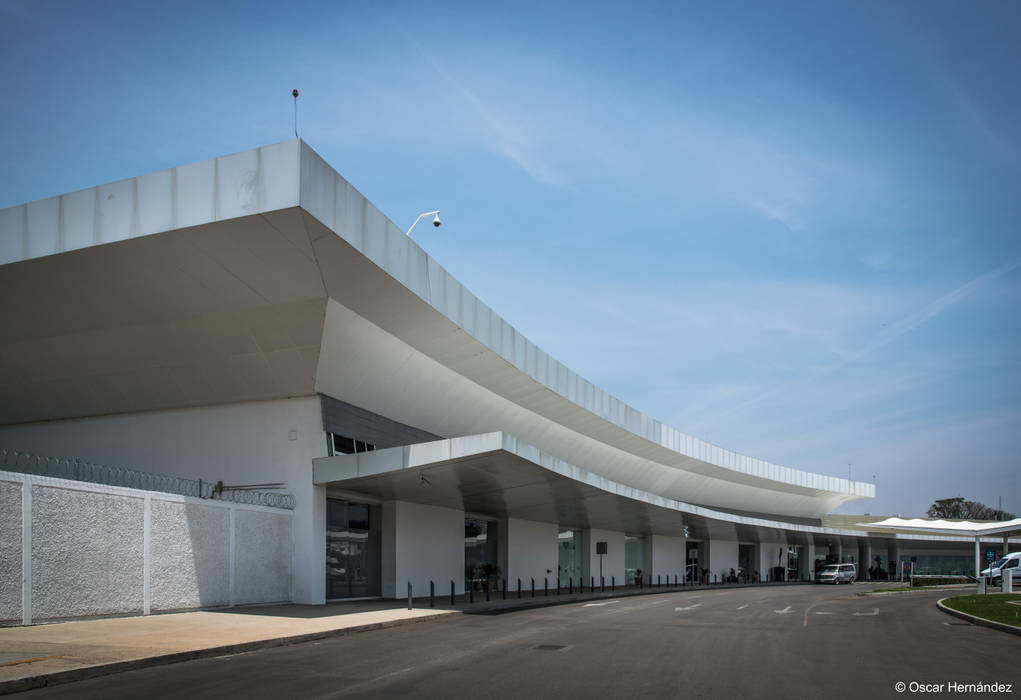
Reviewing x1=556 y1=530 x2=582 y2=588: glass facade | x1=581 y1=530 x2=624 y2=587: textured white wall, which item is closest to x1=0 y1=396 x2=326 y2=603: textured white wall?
x1=556 y1=530 x2=582 y2=588: glass facade

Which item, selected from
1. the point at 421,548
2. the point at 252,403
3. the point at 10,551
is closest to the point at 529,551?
the point at 421,548

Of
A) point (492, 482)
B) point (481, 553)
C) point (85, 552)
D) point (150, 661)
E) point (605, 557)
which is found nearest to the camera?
point (150, 661)

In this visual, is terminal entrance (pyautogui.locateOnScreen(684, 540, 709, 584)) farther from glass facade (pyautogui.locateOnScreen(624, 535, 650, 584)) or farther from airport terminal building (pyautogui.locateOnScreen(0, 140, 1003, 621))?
airport terminal building (pyautogui.locateOnScreen(0, 140, 1003, 621))

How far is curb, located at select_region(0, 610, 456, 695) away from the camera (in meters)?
9.72

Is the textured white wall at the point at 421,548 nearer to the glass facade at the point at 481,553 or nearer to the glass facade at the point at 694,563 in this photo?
the glass facade at the point at 481,553

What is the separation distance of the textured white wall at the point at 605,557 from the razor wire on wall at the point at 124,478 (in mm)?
25190

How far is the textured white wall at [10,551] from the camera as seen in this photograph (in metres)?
14.8

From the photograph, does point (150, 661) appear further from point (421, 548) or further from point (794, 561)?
point (794, 561)

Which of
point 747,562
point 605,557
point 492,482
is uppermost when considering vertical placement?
point 492,482

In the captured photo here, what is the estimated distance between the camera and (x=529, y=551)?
40.0m

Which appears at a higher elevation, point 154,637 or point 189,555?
point 189,555

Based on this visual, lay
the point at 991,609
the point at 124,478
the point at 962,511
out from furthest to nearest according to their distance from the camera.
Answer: the point at 962,511
the point at 991,609
the point at 124,478

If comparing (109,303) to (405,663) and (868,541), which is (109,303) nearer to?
(405,663)

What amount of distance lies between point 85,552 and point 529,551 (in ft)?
84.6
